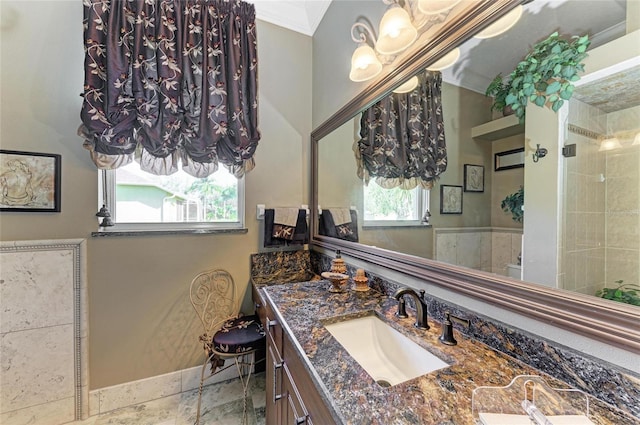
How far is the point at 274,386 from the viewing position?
1.15 m

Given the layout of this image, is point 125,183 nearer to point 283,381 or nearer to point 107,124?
point 107,124

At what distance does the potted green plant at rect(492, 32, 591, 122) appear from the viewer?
0.63 m

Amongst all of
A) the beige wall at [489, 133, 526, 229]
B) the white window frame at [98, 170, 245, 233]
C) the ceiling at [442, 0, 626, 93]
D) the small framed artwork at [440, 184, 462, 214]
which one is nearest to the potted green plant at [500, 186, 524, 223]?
the beige wall at [489, 133, 526, 229]

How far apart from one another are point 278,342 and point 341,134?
1309mm

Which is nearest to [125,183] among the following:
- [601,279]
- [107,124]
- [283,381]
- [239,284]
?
[107,124]

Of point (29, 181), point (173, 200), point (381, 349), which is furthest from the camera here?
point (173, 200)

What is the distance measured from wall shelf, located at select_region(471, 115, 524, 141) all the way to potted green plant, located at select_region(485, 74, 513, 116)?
0.08 ft

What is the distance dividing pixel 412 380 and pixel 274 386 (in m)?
0.74

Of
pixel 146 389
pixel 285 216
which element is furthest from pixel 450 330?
pixel 146 389

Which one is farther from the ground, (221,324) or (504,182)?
(504,182)

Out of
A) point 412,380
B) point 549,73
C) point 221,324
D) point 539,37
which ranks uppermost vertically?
point 539,37

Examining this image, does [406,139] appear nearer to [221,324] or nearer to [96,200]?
[221,324]

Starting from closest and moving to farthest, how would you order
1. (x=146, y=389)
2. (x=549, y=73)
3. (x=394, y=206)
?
(x=549, y=73) < (x=394, y=206) < (x=146, y=389)

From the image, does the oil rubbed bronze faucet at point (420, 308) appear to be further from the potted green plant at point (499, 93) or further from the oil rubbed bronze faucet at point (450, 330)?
the potted green plant at point (499, 93)
